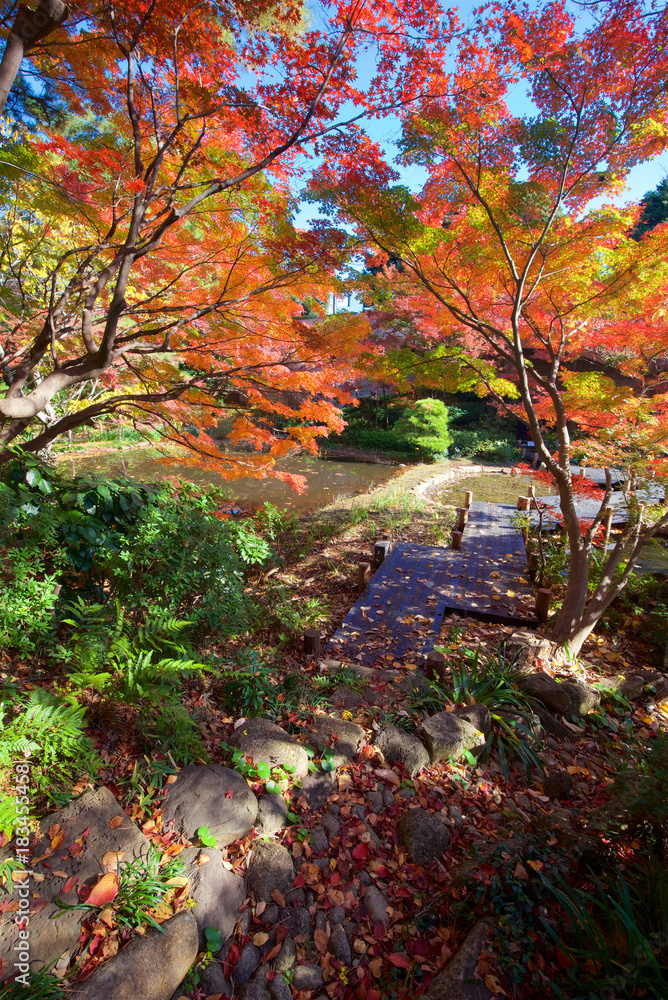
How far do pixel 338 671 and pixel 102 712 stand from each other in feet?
7.73

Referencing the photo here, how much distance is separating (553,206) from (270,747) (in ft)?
19.5

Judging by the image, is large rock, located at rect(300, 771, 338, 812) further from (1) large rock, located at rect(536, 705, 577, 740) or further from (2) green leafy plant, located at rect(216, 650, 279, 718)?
(1) large rock, located at rect(536, 705, 577, 740)

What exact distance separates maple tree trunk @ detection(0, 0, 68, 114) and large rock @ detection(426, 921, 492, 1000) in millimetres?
4900

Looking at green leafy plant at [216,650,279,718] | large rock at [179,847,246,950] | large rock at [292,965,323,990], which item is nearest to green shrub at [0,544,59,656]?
green leafy plant at [216,650,279,718]

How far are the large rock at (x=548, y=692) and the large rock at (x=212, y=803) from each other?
109 inches

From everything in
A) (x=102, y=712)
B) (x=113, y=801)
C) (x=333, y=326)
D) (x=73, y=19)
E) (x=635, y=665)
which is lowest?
(x=635, y=665)

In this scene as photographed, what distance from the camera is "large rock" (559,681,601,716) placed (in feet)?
12.6

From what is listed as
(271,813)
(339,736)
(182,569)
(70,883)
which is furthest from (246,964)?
(182,569)

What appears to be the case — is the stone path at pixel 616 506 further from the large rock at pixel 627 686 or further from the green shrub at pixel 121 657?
the green shrub at pixel 121 657

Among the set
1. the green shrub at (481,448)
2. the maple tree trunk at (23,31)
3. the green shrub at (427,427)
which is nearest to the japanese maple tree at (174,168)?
the maple tree trunk at (23,31)

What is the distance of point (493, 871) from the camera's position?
7.19 feet

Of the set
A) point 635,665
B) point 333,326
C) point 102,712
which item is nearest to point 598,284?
point 333,326

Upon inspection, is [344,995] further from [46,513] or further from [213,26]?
[213,26]

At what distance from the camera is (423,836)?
2516mm
